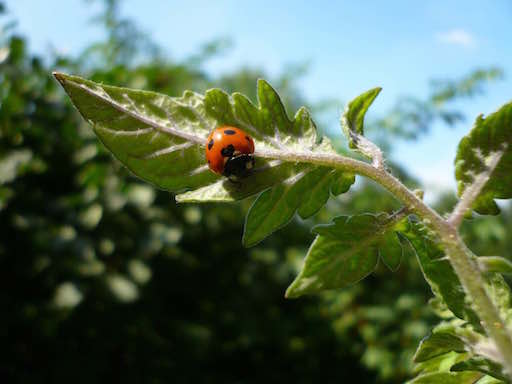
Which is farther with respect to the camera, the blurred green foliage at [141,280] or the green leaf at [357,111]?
the blurred green foliage at [141,280]

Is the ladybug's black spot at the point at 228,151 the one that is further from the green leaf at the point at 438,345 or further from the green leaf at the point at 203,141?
the green leaf at the point at 438,345

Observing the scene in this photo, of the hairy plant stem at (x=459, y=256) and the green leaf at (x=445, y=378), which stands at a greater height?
the hairy plant stem at (x=459, y=256)

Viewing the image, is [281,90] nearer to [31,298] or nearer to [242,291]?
[242,291]

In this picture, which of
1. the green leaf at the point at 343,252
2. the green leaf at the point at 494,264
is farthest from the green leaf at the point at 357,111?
the green leaf at the point at 494,264

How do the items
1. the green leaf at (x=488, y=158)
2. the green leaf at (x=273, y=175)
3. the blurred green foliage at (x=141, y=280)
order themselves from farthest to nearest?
the blurred green foliage at (x=141, y=280), the green leaf at (x=273, y=175), the green leaf at (x=488, y=158)

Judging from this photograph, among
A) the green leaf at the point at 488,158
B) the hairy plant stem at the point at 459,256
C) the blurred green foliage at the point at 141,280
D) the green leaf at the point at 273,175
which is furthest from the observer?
the blurred green foliage at the point at 141,280

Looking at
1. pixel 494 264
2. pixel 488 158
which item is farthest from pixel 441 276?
pixel 488 158

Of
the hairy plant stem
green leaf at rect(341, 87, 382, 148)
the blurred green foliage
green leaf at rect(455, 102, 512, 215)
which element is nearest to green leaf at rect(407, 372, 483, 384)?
the hairy plant stem

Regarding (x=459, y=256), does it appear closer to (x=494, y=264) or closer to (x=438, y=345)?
(x=494, y=264)
